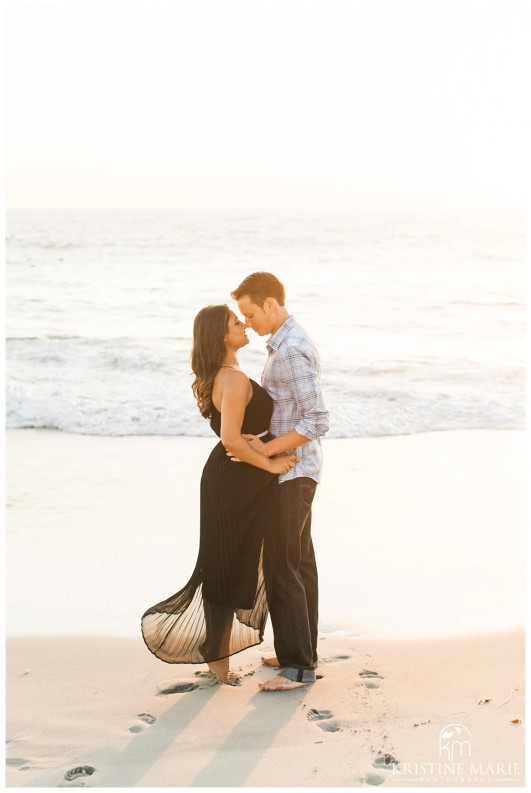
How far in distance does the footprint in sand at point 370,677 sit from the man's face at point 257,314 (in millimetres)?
1563

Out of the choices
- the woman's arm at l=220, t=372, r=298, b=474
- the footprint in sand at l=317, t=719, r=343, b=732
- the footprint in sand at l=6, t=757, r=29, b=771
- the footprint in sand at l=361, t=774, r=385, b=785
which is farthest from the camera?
the woman's arm at l=220, t=372, r=298, b=474

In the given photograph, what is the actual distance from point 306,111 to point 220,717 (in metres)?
23.5

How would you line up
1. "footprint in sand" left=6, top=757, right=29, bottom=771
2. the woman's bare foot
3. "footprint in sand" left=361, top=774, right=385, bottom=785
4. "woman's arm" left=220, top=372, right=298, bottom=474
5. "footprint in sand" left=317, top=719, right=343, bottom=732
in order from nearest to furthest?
"footprint in sand" left=361, top=774, right=385, bottom=785
"footprint in sand" left=6, top=757, right=29, bottom=771
"footprint in sand" left=317, top=719, right=343, bottom=732
"woman's arm" left=220, top=372, right=298, bottom=474
the woman's bare foot

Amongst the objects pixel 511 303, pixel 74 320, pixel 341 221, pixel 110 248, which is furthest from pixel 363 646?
pixel 341 221

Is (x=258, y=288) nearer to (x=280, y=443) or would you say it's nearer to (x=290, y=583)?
(x=280, y=443)

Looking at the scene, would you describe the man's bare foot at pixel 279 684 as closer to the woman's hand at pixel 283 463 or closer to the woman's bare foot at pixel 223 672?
the woman's bare foot at pixel 223 672

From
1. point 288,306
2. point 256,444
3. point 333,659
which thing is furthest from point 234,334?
point 288,306

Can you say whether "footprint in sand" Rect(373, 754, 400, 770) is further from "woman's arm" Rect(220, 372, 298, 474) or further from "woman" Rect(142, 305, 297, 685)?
"woman's arm" Rect(220, 372, 298, 474)

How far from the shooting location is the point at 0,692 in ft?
12.6

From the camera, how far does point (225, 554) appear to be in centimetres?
387

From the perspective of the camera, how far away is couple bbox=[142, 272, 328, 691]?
148 inches

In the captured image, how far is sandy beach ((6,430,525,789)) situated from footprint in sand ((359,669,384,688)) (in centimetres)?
1

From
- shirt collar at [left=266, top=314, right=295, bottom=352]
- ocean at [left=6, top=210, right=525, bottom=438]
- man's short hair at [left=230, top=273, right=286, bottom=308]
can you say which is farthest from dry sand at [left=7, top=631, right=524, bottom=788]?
ocean at [left=6, top=210, right=525, bottom=438]

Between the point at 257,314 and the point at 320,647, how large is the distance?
1.63 m
